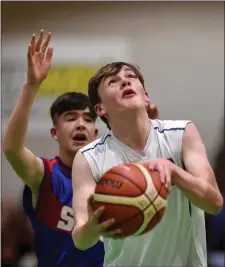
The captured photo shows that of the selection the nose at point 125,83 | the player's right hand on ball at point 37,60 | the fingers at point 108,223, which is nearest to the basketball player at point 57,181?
the player's right hand on ball at point 37,60

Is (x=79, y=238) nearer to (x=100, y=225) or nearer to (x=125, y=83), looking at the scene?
(x=100, y=225)

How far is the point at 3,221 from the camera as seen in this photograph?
4.61m

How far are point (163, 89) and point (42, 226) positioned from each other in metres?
2.47

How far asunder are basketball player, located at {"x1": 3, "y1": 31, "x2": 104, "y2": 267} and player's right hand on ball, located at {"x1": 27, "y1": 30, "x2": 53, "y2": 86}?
0.97ft

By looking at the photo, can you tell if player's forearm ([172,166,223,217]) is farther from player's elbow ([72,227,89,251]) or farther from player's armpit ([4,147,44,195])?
player's armpit ([4,147,44,195])

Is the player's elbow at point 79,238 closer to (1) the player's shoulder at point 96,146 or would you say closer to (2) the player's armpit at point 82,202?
(2) the player's armpit at point 82,202

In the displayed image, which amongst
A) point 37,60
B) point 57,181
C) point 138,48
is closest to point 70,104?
point 57,181

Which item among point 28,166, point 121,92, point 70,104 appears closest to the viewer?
point 121,92

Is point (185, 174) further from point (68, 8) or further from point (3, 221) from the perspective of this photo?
point (68, 8)

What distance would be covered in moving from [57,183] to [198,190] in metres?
1.27

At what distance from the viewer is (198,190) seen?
2119mm

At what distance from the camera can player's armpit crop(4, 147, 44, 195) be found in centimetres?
303

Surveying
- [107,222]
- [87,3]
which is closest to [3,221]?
[87,3]

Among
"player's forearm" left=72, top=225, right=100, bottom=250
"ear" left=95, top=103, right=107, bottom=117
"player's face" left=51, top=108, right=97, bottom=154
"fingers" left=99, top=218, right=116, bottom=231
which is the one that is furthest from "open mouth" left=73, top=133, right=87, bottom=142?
"fingers" left=99, top=218, right=116, bottom=231
